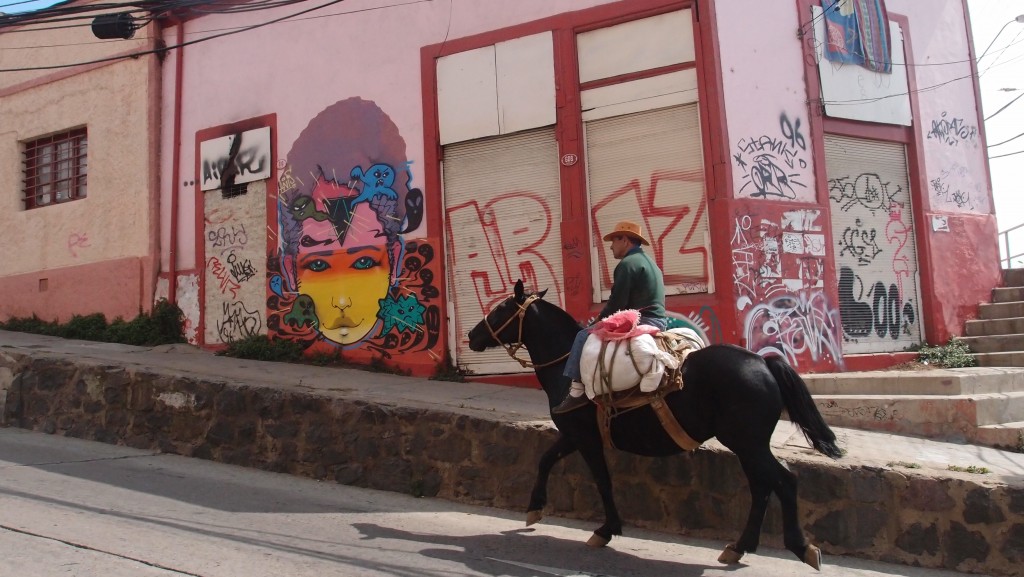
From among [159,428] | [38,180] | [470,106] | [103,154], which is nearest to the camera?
[159,428]

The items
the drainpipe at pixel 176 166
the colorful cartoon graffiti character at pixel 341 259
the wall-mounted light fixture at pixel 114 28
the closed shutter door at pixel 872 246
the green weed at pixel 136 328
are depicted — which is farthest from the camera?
the wall-mounted light fixture at pixel 114 28

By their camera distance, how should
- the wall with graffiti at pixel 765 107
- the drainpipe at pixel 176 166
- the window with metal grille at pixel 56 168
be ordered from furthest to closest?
the window with metal grille at pixel 56 168, the drainpipe at pixel 176 166, the wall with graffiti at pixel 765 107

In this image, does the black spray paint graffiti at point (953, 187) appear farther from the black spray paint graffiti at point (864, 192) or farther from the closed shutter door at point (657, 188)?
the closed shutter door at point (657, 188)

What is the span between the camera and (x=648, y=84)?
9547mm

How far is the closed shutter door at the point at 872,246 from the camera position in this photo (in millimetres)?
9734

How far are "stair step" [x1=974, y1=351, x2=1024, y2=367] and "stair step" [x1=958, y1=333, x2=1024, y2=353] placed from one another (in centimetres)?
29

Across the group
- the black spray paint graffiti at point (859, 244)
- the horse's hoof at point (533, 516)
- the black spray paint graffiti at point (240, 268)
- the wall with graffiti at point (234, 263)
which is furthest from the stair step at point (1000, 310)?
the black spray paint graffiti at point (240, 268)

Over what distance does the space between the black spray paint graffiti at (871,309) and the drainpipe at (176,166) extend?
1020cm

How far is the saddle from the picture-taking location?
5.23 m

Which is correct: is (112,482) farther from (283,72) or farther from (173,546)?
(283,72)

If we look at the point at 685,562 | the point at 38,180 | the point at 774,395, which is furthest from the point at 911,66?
the point at 38,180

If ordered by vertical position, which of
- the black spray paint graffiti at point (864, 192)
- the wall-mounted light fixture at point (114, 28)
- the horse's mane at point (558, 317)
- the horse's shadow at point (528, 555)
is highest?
the wall-mounted light fixture at point (114, 28)

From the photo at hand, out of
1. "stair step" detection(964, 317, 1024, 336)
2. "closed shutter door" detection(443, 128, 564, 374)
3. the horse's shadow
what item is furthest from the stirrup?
"stair step" detection(964, 317, 1024, 336)

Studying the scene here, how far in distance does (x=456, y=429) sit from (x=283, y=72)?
7.44 metres
